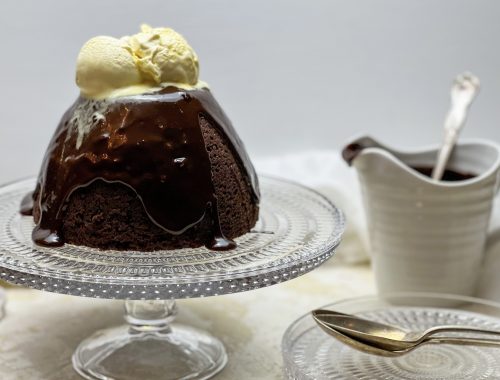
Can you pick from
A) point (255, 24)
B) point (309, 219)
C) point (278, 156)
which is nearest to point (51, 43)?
point (255, 24)

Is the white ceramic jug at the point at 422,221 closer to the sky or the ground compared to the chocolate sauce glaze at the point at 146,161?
closer to the ground

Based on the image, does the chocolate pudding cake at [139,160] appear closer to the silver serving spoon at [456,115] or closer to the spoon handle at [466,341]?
the spoon handle at [466,341]

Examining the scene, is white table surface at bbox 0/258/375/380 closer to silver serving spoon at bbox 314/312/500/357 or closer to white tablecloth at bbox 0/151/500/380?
white tablecloth at bbox 0/151/500/380

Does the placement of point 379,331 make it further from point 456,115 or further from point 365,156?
point 456,115

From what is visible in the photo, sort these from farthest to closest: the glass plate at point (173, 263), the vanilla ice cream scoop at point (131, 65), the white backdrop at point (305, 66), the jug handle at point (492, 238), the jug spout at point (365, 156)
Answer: the white backdrop at point (305, 66), the jug handle at point (492, 238), the jug spout at point (365, 156), the vanilla ice cream scoop at point (131, 65), the glass plate at point (173, 263)

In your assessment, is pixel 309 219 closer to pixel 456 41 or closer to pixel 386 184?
pixel 386 184

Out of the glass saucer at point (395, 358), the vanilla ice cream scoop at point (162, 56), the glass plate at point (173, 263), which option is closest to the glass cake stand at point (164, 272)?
the glass plate at point (173, 263)

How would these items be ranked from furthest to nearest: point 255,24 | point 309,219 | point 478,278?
point 255,24, point 478,278, point 309,219
